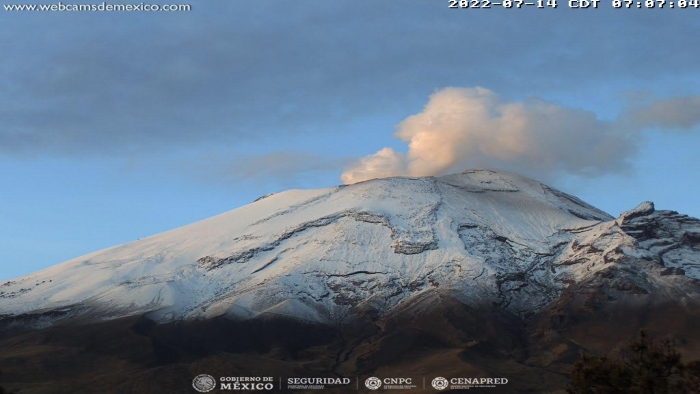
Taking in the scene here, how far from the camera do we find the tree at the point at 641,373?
6750cm

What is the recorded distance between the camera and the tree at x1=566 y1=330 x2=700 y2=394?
6750 centimetres

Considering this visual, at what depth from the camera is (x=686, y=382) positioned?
66812 mm

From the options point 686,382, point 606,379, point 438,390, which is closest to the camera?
point 686,382

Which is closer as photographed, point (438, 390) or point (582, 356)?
point (582, 356)

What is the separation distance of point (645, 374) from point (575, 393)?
23.5 ft

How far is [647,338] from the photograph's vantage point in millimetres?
74688

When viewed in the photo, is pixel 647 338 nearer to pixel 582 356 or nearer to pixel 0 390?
pixel 582 356

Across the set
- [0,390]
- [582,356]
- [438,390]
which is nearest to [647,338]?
[582,356]

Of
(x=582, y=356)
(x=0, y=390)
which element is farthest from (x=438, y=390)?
(x=0, y=390)

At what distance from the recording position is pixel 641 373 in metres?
69.7

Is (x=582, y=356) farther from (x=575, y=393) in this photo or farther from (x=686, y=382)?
(x=686, y=382)

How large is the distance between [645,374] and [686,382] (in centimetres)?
312

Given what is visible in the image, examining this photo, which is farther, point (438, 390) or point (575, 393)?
point (438, 390)

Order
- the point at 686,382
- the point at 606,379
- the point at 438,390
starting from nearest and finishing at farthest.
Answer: the point at 686,382
the point at 606,379
the point at 438,390
